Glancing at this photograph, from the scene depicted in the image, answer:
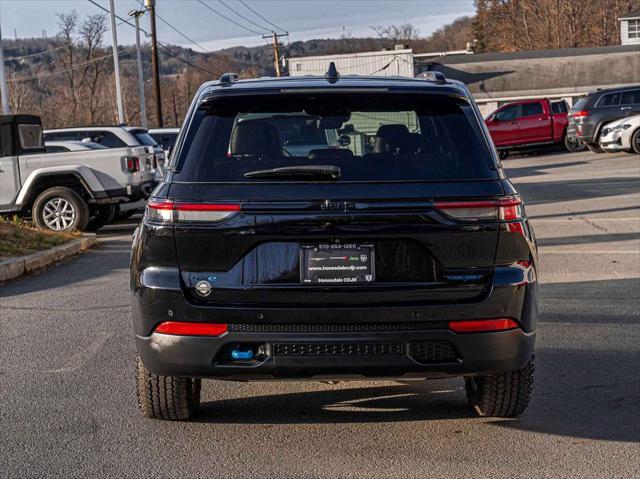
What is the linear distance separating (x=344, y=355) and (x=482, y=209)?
0.95 m

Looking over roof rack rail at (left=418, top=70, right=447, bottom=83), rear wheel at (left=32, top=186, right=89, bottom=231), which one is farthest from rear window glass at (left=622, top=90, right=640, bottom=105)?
roof rack rail at (left=418, top=70, right=447, bottom=83)

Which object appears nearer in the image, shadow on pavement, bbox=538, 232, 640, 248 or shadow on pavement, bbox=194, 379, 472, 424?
shadow on pavement, bbox=194, 379, 472, 424

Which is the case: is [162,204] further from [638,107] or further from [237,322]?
[638,107]

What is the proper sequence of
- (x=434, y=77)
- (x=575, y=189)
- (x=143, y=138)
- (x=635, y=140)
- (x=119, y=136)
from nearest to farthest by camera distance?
(x=434, y=77) < (x=119, y=136) < (x=143, y=138) < (x=575, y=189) < (x=635, y=140)

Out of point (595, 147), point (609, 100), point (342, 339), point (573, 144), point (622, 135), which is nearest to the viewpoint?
point (342, 339)

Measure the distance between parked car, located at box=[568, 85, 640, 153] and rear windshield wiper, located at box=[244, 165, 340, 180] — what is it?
25855 millimetres

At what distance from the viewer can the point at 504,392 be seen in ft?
16.3

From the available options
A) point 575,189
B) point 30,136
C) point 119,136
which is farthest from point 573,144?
point 30,136

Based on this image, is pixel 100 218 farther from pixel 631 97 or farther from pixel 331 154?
pixel 631 97

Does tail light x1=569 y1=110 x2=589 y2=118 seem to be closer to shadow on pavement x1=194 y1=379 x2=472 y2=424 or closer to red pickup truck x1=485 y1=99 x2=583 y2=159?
red pickup truck x1=485 y1=99 x2=583 y2=159

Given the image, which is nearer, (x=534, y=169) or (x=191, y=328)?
(x=191, y=328)

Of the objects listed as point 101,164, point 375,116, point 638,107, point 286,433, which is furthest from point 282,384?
point 638,107

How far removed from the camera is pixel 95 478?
437 centimetres

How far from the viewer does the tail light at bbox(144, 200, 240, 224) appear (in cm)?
439
